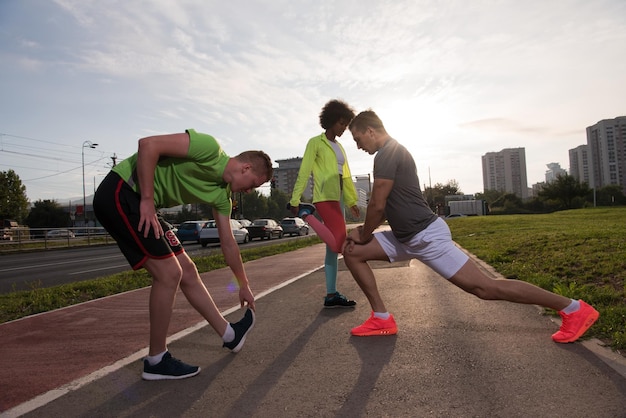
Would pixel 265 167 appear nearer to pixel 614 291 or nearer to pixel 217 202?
pixel 217 202

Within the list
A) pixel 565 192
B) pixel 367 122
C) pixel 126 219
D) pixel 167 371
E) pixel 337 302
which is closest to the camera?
pixel 126 219

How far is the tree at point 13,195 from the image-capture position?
5122 cm

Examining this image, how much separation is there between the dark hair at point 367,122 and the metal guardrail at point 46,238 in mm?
20067

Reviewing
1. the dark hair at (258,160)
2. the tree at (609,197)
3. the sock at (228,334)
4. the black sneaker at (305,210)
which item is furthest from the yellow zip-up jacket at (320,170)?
the tree at (609,197)

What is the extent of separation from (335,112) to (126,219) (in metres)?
2.83

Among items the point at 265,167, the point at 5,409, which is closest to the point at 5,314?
the point at 5,409

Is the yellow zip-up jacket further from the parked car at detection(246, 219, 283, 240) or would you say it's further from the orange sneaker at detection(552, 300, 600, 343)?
the parked car at detection(246, 219, 283, 240)

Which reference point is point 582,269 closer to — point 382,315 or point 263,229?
point 382,315

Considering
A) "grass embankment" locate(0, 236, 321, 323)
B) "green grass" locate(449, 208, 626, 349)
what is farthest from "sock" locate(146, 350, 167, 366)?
"grass embankment" locate(0, 236, 321, 323)

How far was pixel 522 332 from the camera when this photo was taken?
3.93 metres

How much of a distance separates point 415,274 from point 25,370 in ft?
18.8

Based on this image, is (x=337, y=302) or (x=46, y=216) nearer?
(x=337, y=302)

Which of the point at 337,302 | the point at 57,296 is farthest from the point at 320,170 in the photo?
the point at 57,296

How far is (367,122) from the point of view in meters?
3.84
